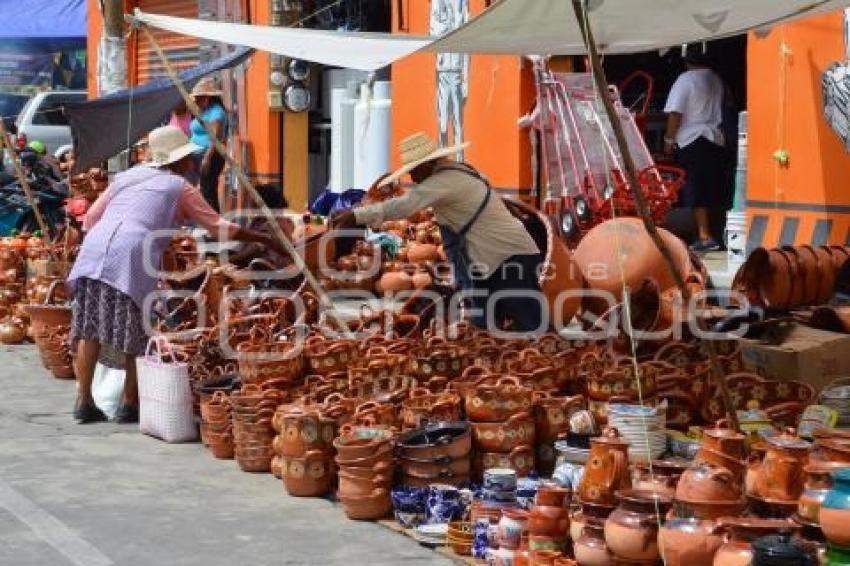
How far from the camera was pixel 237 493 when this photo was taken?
22.6ft

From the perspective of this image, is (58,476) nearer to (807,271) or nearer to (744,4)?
(744,4)

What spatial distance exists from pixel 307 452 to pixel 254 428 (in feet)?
1.91

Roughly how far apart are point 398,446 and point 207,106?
858cm

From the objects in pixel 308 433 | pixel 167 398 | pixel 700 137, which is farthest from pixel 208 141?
pixel 308 433

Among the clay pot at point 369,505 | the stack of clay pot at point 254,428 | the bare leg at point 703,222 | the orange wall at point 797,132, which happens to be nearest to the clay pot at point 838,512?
the clay pot at point 369,505

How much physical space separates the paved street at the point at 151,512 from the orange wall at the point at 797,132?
15.9 ft

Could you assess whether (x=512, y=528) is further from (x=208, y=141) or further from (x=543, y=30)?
(x=208, y=141)

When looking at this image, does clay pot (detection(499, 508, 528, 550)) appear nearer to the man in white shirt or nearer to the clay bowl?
the clay bowl

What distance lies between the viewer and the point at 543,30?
24.7ft

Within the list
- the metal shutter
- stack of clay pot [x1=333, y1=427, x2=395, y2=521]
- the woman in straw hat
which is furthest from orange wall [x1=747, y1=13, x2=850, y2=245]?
the metal shutter

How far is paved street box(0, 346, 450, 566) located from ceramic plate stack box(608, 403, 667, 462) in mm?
880

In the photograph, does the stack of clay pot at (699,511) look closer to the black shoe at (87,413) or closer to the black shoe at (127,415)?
the black shoe at (127,415)

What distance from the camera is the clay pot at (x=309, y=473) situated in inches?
263

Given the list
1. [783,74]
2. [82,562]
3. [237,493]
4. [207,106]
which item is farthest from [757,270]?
[207,106]
